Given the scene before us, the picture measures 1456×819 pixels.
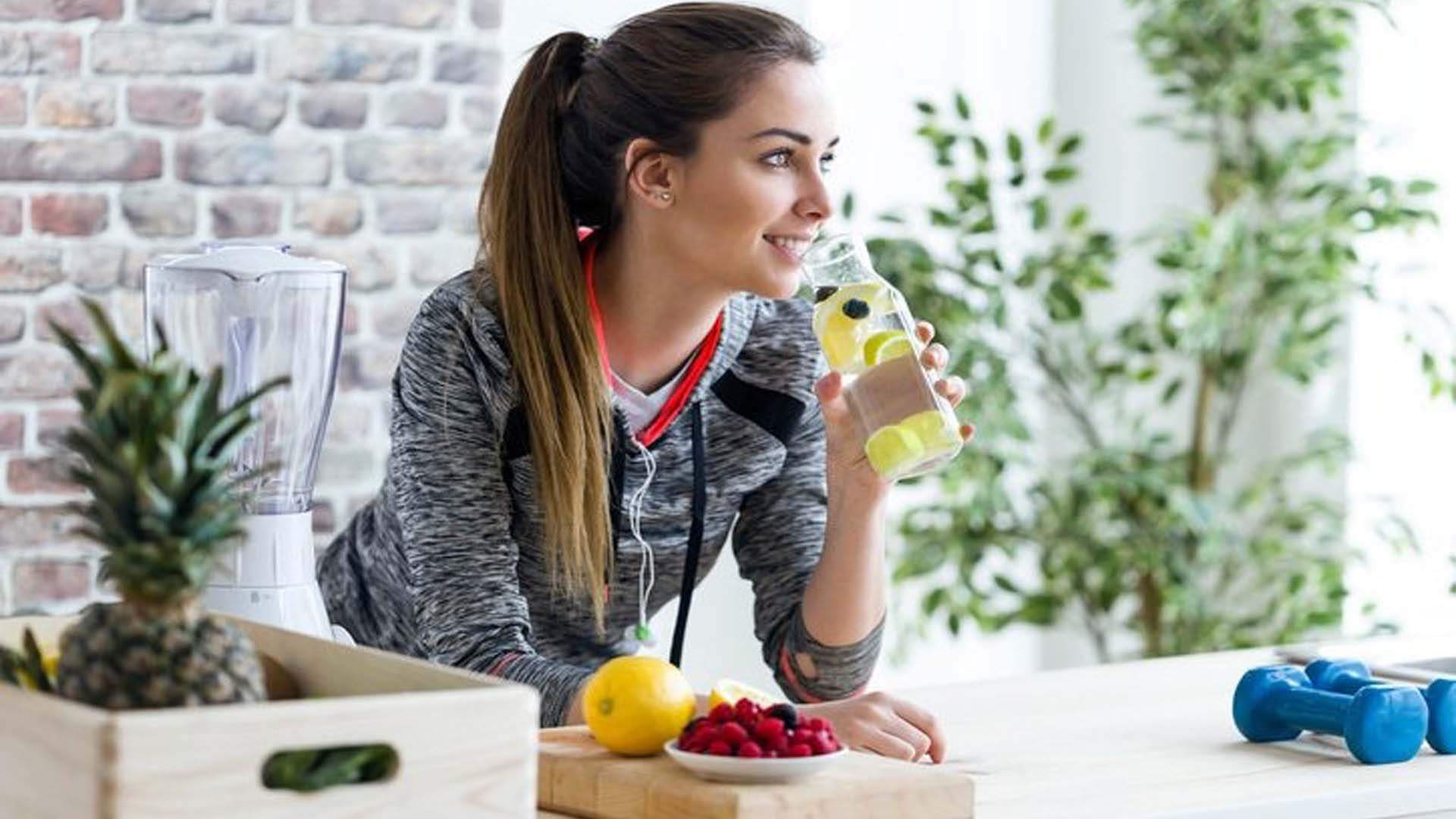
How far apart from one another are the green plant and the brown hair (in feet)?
4.80

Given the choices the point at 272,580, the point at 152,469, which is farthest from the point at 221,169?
the point at 152,469

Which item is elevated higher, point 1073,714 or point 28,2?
point 28,2

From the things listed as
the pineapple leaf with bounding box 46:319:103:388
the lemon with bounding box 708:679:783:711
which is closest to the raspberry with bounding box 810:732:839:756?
the lemon with bounding box 708:679:783:711

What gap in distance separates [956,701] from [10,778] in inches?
45.1

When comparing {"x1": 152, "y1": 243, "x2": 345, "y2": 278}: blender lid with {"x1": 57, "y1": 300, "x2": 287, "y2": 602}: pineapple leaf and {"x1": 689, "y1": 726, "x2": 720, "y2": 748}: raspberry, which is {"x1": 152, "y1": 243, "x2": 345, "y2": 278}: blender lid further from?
{"x1": 57, "y1": 300, "x2": 287, "y2": 602}: pineapple leaf

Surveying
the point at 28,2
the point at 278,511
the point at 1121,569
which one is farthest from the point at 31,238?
the point at 1121,569

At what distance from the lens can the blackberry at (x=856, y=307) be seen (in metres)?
2.04

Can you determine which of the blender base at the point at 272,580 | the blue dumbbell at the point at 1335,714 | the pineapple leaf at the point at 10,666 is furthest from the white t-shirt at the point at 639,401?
the pineapple leaf at the point at 10,666

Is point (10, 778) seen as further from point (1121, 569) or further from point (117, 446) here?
point (1121, 569)

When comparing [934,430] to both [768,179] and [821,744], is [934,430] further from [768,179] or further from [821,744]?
[821,744]

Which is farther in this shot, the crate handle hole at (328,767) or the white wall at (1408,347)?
the white wall at (1408,347)

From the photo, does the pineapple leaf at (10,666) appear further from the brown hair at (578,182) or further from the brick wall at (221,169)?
the brick wall at (221,169)

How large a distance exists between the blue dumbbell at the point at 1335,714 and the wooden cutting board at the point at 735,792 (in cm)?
48

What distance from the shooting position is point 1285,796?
177 cm
